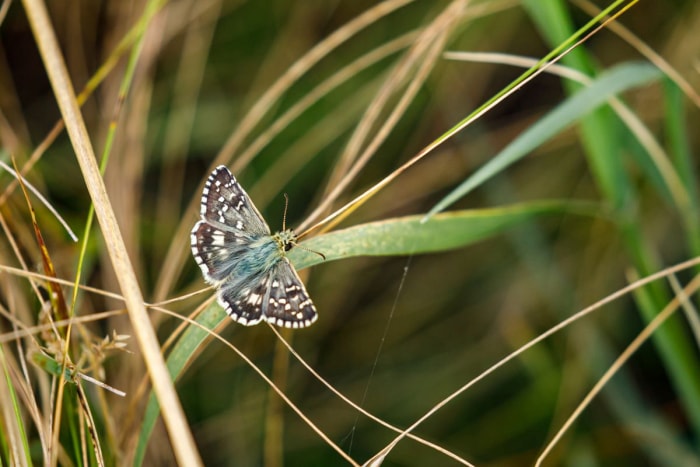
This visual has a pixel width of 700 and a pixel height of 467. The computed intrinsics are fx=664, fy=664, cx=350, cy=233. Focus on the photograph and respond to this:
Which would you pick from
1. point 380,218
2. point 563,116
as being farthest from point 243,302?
point 380,218

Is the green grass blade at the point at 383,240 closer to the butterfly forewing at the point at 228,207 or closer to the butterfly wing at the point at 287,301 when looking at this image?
the butterfly wing at the point at 287,301

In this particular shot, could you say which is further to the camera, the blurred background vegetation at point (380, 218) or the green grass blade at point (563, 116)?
the blurred background vegetation at point (380, 218)

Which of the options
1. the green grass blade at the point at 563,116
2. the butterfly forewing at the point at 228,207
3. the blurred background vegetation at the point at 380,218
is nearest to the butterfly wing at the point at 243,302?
the butterfly forewing at the point at 228,207

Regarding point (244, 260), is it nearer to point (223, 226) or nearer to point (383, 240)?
point (223, 226)

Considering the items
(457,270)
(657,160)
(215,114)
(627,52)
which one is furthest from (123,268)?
(627,52)

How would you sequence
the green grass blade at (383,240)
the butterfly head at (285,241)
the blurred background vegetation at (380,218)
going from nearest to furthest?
1. the green grass blade at (383,240)
2. the butterfly head at (285,241)
3. the blurred background vegetation at (380,218)

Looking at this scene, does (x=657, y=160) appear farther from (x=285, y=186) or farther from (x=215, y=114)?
(x=215, y=114)

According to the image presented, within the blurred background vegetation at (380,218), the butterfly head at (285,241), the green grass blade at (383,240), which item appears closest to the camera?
the green grass blade at (383,240)
